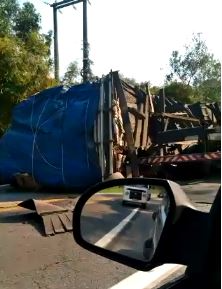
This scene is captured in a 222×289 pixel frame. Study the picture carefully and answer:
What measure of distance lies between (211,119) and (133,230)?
1597cm

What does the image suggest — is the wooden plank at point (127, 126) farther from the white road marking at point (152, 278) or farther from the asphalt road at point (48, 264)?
the white road marking at point (152, 278)

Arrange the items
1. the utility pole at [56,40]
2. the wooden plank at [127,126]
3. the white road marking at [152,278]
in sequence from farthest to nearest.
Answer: the utility pole at [56,40]
the wooden plank at [127,126]
the white road marking at [152,278]

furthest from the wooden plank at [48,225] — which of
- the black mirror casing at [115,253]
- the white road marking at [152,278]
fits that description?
the black mirror casing at [115,253]

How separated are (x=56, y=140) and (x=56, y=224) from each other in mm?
5442

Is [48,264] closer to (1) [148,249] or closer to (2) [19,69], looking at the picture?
(1) [148,249]

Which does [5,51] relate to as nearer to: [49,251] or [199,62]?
[49,251]

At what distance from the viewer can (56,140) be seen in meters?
12.5

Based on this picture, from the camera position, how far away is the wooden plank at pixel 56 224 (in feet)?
23.0

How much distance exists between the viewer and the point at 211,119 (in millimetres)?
17750

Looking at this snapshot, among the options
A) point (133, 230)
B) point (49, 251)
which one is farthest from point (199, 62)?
point (133, 230)

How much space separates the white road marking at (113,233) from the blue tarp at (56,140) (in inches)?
380

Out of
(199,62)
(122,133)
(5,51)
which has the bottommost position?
(122,133)

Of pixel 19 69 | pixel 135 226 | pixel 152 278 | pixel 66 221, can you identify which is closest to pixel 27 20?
pixel 19 69

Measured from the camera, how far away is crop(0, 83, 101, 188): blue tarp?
12250 mm
